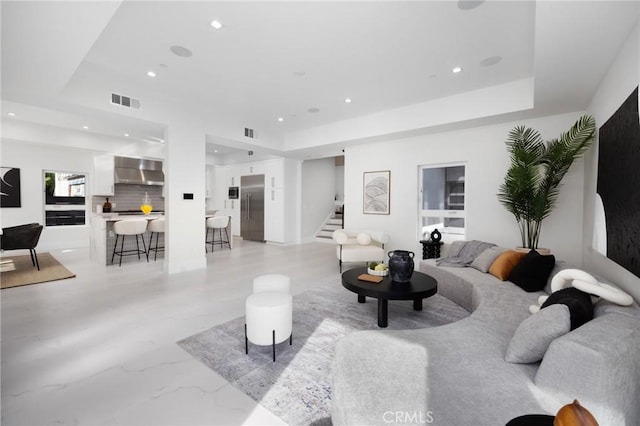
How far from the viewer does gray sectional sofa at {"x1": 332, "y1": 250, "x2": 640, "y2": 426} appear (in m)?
1.20

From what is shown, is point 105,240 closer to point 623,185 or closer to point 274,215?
point 274,215

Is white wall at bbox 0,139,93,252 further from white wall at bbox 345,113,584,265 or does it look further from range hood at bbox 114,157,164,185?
white wall at bbox 345,113,584,265

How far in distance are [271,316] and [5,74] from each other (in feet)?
13.2

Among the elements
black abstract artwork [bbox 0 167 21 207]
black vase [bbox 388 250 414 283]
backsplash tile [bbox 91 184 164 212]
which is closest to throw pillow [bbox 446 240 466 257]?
black vase [bbox 388 250 414 283]

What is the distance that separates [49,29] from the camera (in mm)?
2373

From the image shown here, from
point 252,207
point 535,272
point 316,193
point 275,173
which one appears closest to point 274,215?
point 252,207

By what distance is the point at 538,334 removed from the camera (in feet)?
4.96

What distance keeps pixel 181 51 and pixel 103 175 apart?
6115 millimetres

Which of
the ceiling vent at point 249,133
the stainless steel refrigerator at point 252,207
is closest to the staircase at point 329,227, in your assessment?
the stainless steel refrigerator at point 252,207

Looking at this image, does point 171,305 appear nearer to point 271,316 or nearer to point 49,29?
point 271,316

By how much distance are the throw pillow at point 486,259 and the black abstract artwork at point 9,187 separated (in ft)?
32.1

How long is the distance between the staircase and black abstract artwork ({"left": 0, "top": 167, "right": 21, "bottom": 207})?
766 centimetres

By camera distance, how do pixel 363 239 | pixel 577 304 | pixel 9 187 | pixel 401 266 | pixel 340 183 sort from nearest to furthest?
pixel 577 304, pixel 401 266, pixel 363 239, pixel 9 187, pixel 340 183

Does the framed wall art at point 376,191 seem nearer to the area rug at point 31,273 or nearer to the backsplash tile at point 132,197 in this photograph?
the area rug at point 31,273
